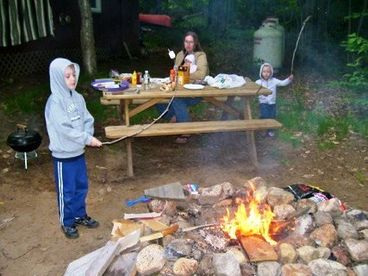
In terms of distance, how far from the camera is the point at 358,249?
364 cm

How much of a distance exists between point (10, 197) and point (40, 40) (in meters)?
6.19

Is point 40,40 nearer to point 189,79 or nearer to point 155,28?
point 189,79

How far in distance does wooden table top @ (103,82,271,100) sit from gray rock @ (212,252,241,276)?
8.74 ft

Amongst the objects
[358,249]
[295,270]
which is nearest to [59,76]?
[295,270]

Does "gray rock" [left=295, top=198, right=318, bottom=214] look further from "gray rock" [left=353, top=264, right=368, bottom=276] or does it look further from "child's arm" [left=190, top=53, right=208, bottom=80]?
"child's arm" [left=190, top=53, right=208, bottom=80]

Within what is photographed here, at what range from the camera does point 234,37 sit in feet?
52.9

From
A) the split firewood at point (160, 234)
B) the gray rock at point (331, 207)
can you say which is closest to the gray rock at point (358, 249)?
the gray rock at point (331, 207)

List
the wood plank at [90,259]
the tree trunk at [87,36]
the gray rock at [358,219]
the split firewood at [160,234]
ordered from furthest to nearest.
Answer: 1. the tree trunk at [87,36]
2. the gray rock at [358,219]
3. the split firewood at [160,234]
4. the wood plank at [90,259]

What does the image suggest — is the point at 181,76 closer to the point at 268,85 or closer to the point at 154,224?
the point at 268,85

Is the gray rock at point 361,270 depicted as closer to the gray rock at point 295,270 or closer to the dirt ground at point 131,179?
the gray rock at point 295,270

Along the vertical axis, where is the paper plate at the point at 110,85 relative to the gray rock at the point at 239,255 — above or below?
above

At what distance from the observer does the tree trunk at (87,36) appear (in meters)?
9.39

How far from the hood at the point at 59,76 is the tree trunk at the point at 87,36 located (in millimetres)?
5819

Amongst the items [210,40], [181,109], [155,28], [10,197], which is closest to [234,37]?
[210,40]
